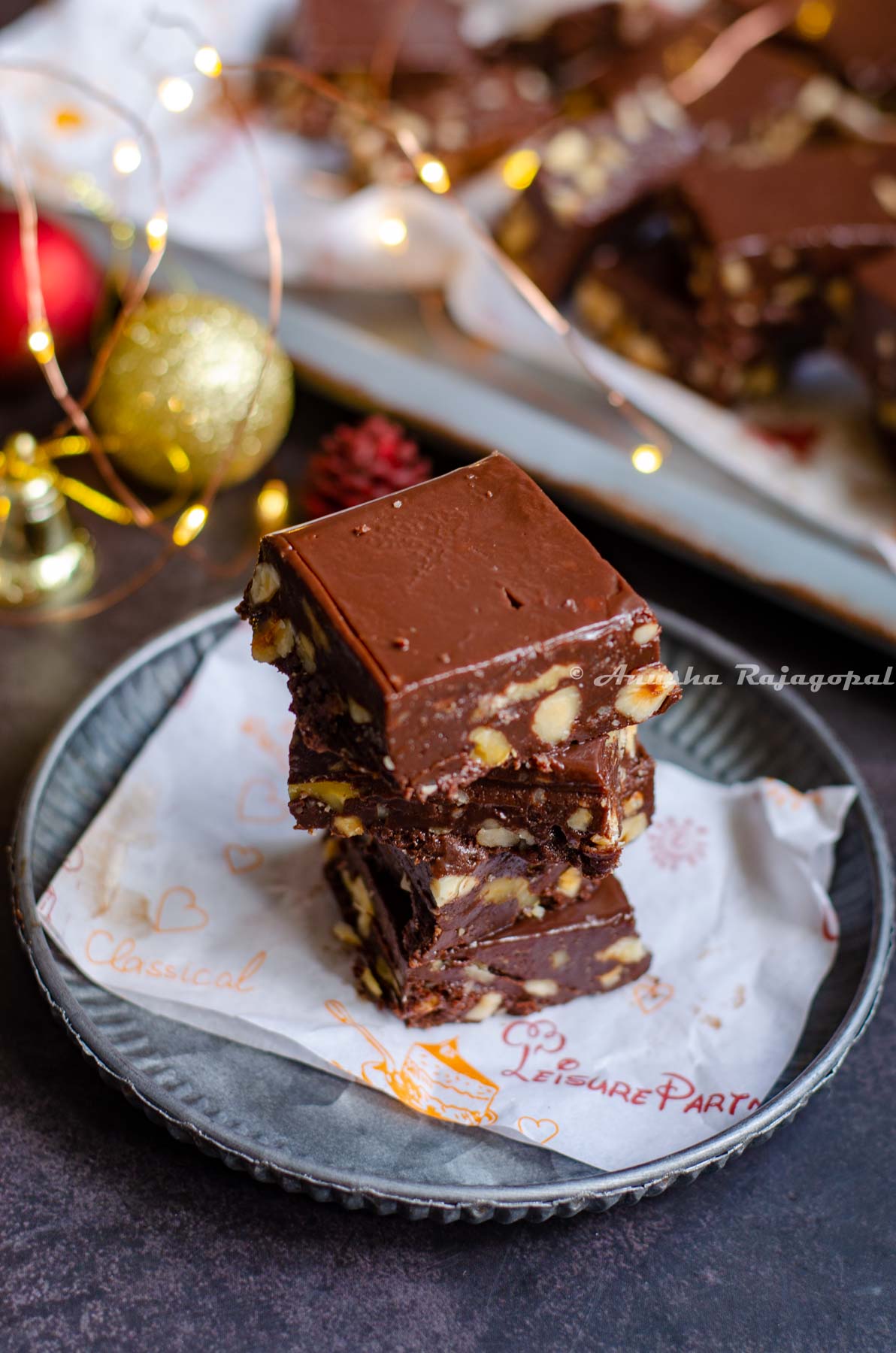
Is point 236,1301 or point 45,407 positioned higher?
point 45,407

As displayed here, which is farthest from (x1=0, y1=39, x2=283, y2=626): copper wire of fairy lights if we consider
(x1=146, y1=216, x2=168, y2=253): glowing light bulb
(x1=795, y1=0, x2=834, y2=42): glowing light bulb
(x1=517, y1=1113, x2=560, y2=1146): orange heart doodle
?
(x1=795, y1=0, x2=834, y2=42): glowing light bulb

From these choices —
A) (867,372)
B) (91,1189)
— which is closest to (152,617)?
(91,1189)

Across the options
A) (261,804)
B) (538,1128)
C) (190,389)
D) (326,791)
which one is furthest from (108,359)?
(538,1128)

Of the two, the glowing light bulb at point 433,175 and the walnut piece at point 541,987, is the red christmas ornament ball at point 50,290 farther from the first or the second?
the walnut piece at point 541,987

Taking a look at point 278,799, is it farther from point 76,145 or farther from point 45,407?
point 76,145

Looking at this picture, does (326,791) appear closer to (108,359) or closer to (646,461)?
(646,461)
